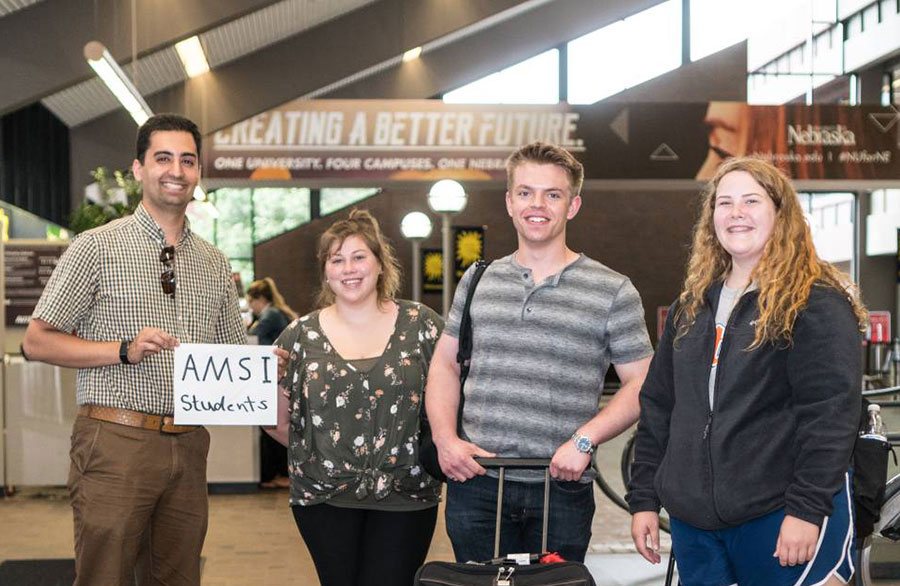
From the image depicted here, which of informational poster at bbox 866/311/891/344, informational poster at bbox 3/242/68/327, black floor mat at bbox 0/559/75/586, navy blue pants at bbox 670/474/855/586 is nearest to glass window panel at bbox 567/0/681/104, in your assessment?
informational poster at bbox 866/311/891/344

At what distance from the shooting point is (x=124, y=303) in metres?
2.93

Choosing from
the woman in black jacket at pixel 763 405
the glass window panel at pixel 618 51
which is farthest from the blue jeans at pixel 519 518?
the glass window panel at pixel 618 51

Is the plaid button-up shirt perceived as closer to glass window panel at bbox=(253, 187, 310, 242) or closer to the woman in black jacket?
the woman in black jacket

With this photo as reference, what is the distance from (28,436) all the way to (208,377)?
5.97 metres

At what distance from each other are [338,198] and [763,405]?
21.1 m

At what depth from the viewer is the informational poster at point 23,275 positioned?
328 inches

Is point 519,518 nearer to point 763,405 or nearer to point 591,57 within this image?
point 763,405

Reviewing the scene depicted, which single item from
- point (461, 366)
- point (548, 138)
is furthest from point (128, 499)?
point (548, 138)

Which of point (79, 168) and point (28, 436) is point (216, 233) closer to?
point (79, 168)

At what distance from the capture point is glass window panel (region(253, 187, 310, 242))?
22.2 m

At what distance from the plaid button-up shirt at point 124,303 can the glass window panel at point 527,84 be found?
56.5 feet

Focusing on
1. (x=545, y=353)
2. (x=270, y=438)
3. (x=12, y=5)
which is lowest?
(x=270, y=438)

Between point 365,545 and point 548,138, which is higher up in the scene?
point 548,138

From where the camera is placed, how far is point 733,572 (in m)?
2.30
